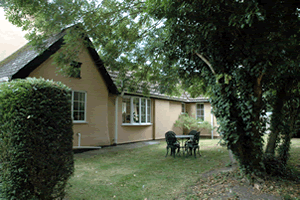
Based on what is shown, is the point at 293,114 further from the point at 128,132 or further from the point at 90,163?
the point at 128,132

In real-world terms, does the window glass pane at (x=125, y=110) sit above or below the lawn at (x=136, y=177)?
above

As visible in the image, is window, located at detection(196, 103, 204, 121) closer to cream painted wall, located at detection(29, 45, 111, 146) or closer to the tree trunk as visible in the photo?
cream painted wall, located at detection(29, 45, 111, 146)

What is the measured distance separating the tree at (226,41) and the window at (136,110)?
6.68 metres

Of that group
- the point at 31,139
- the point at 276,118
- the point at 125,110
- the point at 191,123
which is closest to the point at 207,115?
the point at 191,123

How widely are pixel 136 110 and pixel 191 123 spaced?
634cm

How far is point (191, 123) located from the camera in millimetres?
18484

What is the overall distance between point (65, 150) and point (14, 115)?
103cm

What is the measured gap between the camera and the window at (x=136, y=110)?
45.4 feet

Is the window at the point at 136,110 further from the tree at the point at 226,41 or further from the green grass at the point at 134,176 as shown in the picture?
the tree at the point at 226,41

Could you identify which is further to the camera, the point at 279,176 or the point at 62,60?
the point at 62,60

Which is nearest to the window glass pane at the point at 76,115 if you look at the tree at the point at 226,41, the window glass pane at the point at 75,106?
the window glass pane at the point at 75,106

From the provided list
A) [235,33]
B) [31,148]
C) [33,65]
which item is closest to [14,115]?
[31,148]

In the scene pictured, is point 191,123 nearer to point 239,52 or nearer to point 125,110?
point 125,110

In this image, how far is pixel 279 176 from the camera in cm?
600
